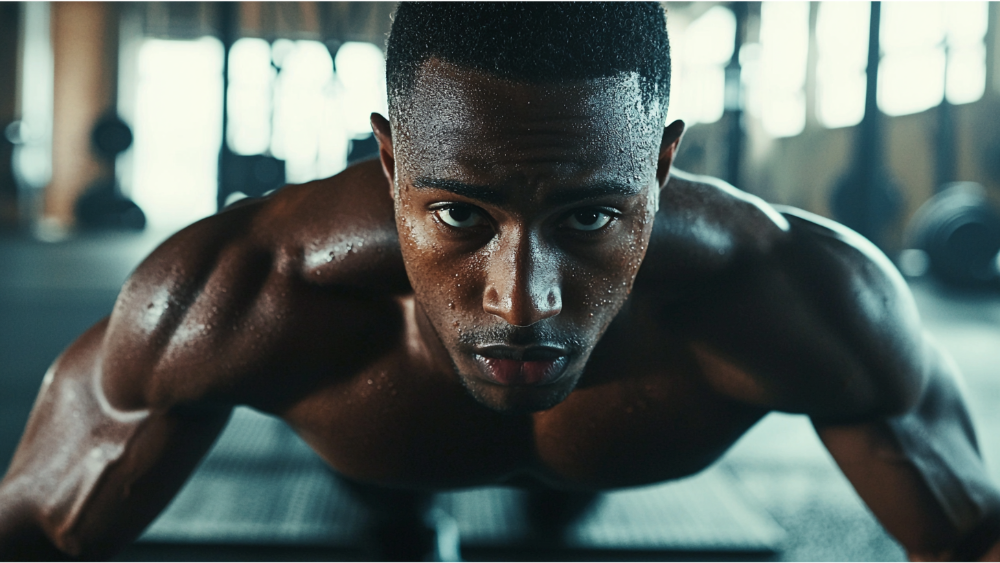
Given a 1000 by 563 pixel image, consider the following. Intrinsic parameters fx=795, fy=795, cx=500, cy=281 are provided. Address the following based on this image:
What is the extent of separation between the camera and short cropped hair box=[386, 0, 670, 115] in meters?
0.55

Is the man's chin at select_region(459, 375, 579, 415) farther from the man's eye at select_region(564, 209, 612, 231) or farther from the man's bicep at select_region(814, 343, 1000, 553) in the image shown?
the man's bicep at select_region(814, 343, 1000, 553)

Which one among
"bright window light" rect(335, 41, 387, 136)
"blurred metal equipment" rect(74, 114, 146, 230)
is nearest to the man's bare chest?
"bright window light" rect(335, 41, 387, 136)

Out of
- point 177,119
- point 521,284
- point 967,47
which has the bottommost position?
point 177,119

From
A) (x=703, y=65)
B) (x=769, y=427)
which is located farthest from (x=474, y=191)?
(x=703, y=65)

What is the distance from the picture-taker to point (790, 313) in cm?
78

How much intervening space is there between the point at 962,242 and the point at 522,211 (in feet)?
14.0

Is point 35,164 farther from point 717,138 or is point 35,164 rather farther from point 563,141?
point 563,141

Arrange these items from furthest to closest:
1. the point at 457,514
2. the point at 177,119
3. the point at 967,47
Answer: the point at 177,119, the point at 967,47, the point at 457,514

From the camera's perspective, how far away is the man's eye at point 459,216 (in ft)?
1.91

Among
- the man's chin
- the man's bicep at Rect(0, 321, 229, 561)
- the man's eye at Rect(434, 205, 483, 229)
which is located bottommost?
the man's bicep at Rect(0, 321, 229, 561)

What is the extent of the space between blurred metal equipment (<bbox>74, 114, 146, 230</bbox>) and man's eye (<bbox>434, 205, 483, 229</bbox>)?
729 centimetres

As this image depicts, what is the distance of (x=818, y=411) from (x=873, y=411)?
5cm

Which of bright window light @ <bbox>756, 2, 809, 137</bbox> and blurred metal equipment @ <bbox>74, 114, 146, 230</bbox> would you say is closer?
bright window light @ <bbox>756, 2, 809, 137</bbox>

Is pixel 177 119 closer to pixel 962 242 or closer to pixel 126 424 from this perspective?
pixel 962 242
